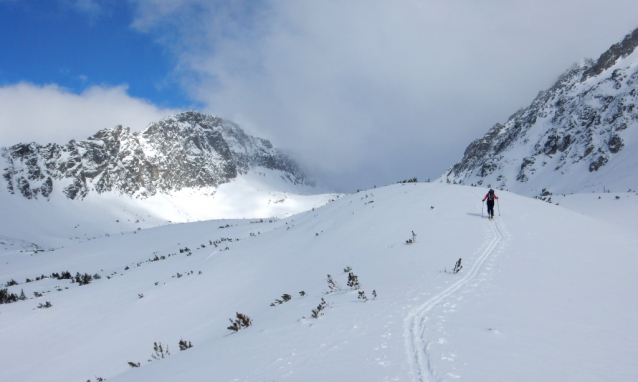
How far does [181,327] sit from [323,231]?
26.5ft

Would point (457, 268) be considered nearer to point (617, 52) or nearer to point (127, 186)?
point (617, 52)

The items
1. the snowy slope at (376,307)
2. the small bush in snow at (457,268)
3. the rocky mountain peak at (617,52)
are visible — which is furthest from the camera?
the rocky mountain peak at (617,52)

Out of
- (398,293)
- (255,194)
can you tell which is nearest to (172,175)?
(255,194)

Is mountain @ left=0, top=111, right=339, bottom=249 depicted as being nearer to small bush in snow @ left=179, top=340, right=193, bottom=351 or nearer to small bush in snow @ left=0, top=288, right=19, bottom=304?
small bush in snow @ left=0, top=288, right=19, bottom=304

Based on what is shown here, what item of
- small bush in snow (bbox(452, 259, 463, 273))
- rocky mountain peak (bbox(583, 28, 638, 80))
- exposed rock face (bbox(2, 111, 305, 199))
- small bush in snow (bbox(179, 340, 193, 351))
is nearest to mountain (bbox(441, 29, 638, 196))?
rocky mountain peak (bbox(583, 28, 638, 80))

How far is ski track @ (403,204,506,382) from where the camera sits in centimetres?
370

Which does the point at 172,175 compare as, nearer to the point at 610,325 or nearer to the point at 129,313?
the point at 129,313

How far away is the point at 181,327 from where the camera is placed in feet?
29.5

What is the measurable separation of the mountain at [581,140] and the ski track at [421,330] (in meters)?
52.1

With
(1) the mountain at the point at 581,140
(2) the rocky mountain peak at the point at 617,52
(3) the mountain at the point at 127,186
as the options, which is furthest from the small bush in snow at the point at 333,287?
(2) the rocky mountain peak at the point at 617,52

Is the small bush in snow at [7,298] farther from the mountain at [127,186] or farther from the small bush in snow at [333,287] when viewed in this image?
the mountain at [127,186]

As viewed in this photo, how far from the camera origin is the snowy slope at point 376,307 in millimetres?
4051

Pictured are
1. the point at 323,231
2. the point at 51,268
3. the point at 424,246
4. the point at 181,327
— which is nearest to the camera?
the point at 181,327

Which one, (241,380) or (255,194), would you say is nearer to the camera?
(241,380)
